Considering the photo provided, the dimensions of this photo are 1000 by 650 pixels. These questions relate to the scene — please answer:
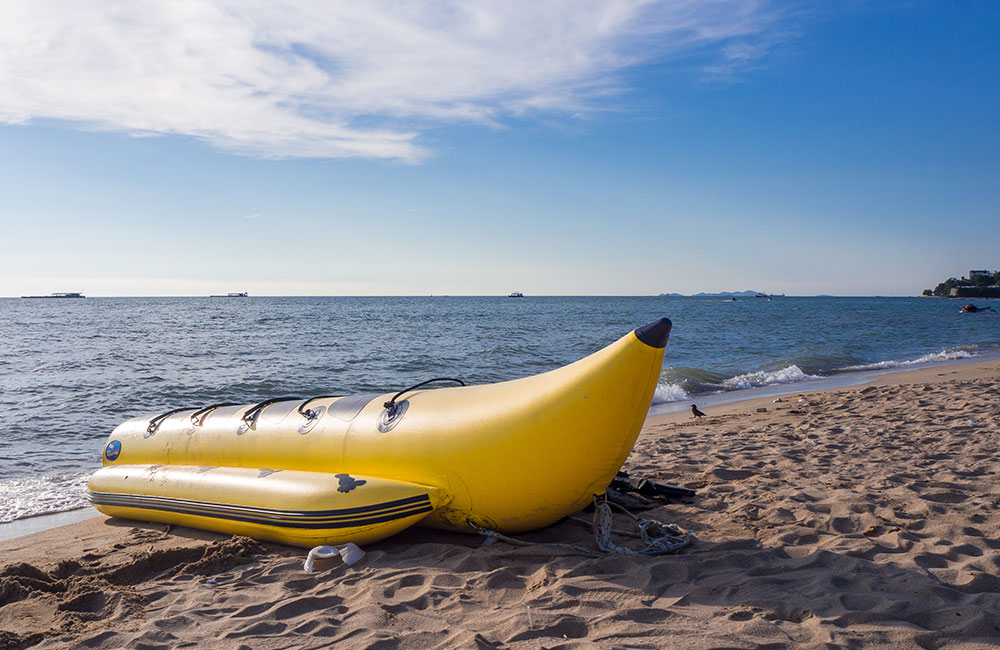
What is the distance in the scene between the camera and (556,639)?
2477 millimetres

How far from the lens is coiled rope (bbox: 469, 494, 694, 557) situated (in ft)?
11.1

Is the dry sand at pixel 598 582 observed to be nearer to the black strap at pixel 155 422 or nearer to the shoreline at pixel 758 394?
the shoreline at pixel 758 394

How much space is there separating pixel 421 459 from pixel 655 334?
1524 mm

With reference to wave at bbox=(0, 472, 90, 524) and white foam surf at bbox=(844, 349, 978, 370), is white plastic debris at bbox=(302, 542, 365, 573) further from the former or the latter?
white foam surf at bbox=(844, 349, 978, 370)

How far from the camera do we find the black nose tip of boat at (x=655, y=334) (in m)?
3.14

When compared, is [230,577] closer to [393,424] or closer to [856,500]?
[393,424]

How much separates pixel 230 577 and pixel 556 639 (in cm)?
193

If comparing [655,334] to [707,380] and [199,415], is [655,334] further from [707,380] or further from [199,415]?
[707,380]

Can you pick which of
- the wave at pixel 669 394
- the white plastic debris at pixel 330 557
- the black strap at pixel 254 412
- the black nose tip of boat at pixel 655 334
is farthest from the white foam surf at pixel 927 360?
the white plastic debris at pixel 330 557

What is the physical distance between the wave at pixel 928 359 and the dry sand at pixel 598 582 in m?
11.0

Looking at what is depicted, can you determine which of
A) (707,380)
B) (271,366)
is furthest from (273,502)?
(271,366)

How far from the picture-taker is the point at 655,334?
3.14 m

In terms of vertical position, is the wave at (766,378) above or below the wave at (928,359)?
below

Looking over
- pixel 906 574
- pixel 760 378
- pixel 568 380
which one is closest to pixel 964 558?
pixel 906 574
